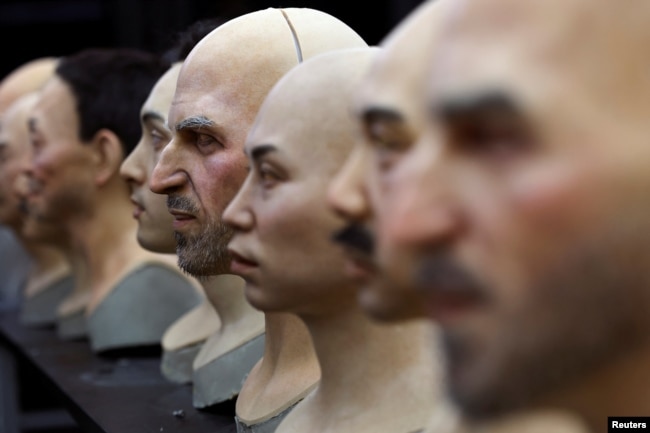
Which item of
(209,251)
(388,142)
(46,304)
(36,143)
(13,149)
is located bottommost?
(46,304)

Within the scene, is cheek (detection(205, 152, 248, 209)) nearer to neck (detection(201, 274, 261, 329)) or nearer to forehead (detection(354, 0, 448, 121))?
neck (detection(201, 274, 261, 329))

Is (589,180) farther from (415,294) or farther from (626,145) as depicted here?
(415,294)

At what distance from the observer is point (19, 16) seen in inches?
276

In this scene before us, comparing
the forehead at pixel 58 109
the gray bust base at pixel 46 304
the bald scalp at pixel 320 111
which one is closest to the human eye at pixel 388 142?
the bald scalp at pixel 320 111

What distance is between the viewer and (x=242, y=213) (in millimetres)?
2252

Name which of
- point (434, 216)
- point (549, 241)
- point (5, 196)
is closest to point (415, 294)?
point (434, 216)

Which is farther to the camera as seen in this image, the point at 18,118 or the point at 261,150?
the point at 18,118

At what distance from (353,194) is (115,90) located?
2.55 m

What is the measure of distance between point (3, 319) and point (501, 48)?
4.22m

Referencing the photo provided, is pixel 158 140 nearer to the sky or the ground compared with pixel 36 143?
nearer to the sky

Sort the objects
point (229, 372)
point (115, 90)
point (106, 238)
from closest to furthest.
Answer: point (229, 372), point (115, 90), point (106, 238)

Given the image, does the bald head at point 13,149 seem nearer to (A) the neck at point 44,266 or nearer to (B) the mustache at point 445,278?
(A) the neck at point 44,266

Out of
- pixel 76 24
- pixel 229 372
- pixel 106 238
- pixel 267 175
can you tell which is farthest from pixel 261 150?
pixel 76 24

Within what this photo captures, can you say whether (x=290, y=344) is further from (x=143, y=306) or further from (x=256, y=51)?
(x=143, y=306)
